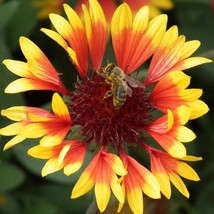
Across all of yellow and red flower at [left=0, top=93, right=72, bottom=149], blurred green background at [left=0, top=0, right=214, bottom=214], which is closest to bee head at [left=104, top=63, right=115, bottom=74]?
yellow and red flower at [left=0, top=93, right=72, bottom=149]

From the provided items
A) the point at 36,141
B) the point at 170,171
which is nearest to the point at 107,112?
the point at 170,171

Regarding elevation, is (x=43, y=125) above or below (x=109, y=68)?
below

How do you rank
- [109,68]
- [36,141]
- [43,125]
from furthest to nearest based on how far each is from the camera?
[36,141], [109,68], [43,125]

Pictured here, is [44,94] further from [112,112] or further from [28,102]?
[112,112]

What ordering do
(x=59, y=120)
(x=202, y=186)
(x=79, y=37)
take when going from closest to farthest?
(x=59, y=120)
(x=79, y=37)
(x=202, y=186)

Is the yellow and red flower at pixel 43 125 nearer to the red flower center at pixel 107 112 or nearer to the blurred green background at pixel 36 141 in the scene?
the red flower center at pixel 107 112

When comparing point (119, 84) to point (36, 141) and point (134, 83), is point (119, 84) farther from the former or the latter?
point (36, 141)

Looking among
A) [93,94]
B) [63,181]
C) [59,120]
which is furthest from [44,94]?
[59,120]

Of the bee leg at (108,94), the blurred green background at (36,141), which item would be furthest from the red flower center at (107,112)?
the blurred green background at (36,141)
